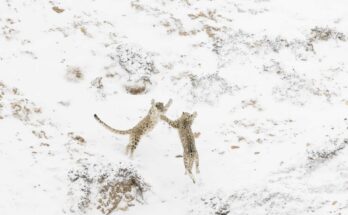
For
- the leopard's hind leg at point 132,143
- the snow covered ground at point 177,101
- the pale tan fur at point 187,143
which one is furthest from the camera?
the leopard's hind leg at point 132,143

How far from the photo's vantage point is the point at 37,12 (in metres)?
17.4

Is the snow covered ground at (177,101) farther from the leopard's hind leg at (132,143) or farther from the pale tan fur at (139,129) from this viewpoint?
the pale tan fur at (139,129)

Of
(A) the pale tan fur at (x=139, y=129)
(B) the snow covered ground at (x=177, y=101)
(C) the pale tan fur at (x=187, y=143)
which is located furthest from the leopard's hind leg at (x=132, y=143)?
(C) the pale tan fur at (x=187, y=143)

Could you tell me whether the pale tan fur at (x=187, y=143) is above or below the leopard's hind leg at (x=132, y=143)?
above

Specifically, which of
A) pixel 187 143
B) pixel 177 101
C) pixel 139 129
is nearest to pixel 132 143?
pixel 139 129

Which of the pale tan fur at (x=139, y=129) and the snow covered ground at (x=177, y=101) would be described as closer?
the snow covered ground at (x=177, y=101)

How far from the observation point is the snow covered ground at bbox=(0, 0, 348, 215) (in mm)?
12070

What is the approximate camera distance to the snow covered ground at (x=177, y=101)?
1207cm

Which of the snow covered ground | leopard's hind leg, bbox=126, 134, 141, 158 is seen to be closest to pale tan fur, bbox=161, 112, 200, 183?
the snow covered ground

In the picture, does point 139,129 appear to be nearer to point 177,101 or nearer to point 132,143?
point 132,143

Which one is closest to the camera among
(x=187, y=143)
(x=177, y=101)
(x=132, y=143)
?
(x=187, y=143)

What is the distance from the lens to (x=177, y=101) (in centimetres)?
1592

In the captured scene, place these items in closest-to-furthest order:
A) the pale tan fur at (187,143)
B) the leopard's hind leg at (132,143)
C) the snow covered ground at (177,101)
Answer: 1. the snow covered ground at (177,101)
2. the pale tan fur at (187,143)
3. the leopard's hind leg at (132,143)

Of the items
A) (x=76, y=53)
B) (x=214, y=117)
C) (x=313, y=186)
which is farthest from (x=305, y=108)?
(x=76, y=53)
